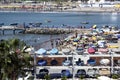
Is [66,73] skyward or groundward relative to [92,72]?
skyward

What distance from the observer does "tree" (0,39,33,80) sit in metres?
20.8

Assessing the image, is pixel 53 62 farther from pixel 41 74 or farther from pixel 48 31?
pixel 48 31

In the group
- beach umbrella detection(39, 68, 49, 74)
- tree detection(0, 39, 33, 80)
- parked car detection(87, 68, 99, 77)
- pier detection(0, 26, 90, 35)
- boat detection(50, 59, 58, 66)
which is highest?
tree detection(0, 39, 33, 80)

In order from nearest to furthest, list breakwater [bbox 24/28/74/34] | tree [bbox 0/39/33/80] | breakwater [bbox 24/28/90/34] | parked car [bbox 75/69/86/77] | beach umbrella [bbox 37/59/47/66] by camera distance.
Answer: tree [bbox 0/39/33/80]
parked car [bbox 75/69/86/77]
beach umbrella [bbox 37/59/47/66]
breakwater [bbox 24/28/90/34]
breakwater [bbox 24/28/74/34]

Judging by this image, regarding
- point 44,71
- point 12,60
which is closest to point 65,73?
point 44,71

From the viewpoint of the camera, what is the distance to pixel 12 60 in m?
21.2

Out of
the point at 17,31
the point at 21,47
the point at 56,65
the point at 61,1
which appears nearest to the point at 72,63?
the point at 56,65

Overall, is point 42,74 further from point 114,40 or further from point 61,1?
point 61,1

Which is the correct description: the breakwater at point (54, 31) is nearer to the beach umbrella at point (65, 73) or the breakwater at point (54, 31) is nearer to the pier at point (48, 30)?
the pier at point (48, 30)

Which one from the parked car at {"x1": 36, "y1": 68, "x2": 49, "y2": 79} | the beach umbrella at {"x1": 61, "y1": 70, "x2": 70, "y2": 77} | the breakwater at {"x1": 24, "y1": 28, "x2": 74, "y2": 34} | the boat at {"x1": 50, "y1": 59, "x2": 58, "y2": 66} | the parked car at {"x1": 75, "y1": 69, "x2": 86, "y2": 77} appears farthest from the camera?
the breakwater at {"x1": 24, "y1": 28, "x2": 74, "y2": 34}

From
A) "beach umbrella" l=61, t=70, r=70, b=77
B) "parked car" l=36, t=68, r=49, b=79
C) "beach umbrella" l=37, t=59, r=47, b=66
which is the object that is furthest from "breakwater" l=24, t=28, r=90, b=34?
"parked car" l=36, t=68, r=49, b=79

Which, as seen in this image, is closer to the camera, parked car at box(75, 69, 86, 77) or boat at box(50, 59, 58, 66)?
parked car at box(75, 69, 86, 77)

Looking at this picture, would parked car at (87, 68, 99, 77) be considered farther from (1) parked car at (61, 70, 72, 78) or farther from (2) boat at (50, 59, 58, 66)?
(2) boat at (50, 59, 58, 66)

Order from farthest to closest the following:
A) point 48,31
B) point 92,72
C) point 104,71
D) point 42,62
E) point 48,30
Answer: point 48,30
point 48,31
point 42,62
point 92,72
point 104,71
